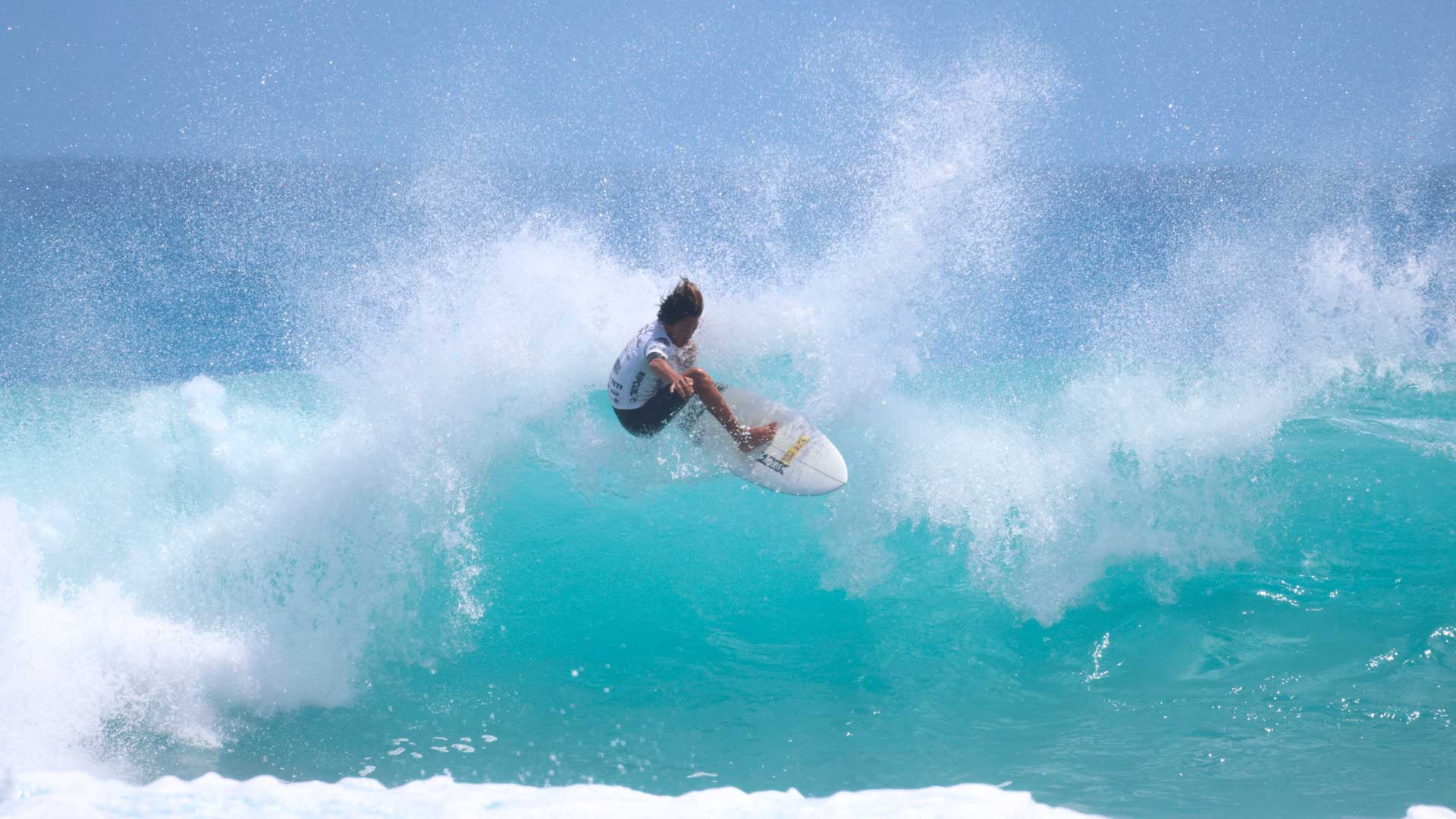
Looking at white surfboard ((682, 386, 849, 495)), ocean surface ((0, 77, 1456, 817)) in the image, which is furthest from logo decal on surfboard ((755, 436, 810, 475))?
ocean surface ((0, 77, 1456, 817))

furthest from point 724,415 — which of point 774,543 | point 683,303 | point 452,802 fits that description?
point 452,802

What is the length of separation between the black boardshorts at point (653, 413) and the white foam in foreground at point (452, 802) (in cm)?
213

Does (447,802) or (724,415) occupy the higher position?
(724,415)

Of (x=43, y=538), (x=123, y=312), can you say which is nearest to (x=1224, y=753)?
(x=43, y=538)

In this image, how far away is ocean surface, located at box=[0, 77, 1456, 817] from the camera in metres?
3.93

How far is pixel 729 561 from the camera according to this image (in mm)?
5438

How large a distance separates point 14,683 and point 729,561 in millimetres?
3443

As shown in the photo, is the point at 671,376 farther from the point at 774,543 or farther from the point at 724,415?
the point at 774,543

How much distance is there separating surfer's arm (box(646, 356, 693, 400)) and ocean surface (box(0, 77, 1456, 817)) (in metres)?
0.86

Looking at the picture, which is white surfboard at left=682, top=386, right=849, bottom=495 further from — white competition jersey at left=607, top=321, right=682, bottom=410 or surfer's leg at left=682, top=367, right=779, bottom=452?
white competition jersey at left=607, top=321, right=682, bottom=410

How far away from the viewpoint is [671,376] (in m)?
4.64

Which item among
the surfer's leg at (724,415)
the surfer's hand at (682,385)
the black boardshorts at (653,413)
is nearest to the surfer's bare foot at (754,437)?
the surfer's leg at (724,415)

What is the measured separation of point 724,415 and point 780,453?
0.48 m

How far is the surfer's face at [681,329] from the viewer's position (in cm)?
471
